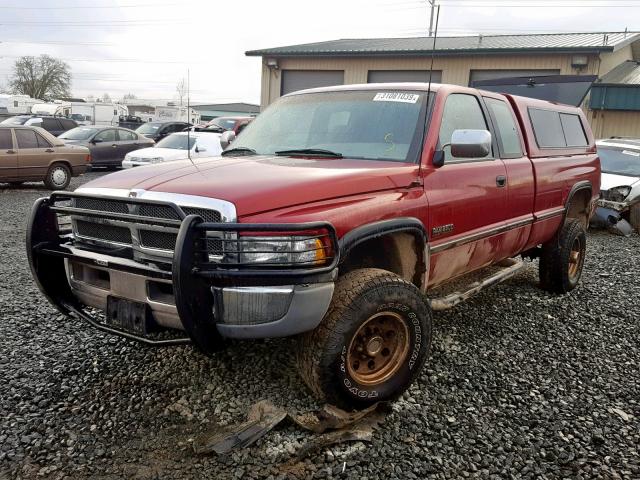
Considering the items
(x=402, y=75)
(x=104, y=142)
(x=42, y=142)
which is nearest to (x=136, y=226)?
(x=42, y=142)

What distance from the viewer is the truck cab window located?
3.86m

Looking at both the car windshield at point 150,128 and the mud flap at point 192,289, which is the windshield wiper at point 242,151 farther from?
the car windshield at point 150,128

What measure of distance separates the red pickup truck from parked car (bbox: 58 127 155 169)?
13.9 m

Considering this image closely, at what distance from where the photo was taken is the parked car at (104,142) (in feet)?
55.3

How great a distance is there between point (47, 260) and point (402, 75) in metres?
19.4

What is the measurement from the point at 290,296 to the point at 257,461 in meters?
0.83

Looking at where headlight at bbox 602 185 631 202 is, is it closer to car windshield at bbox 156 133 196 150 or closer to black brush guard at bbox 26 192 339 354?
black brush guard at bbox 26 192 339 354

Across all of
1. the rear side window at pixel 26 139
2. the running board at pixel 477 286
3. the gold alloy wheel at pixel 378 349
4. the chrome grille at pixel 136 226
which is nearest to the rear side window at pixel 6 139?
the rear side window at pixel 26 139

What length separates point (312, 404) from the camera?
3.18 metres

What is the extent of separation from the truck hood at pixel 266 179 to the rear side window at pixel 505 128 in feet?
4.60

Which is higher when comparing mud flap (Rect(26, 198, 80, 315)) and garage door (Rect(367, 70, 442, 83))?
garage door (Rect(367, 70, 442, 83))

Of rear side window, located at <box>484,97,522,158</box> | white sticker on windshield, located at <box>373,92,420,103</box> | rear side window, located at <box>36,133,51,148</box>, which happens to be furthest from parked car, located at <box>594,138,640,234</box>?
rear side window, located at <box>36,133,51,148</box>

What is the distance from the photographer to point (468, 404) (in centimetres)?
333

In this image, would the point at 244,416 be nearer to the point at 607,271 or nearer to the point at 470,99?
the point at 470,99
